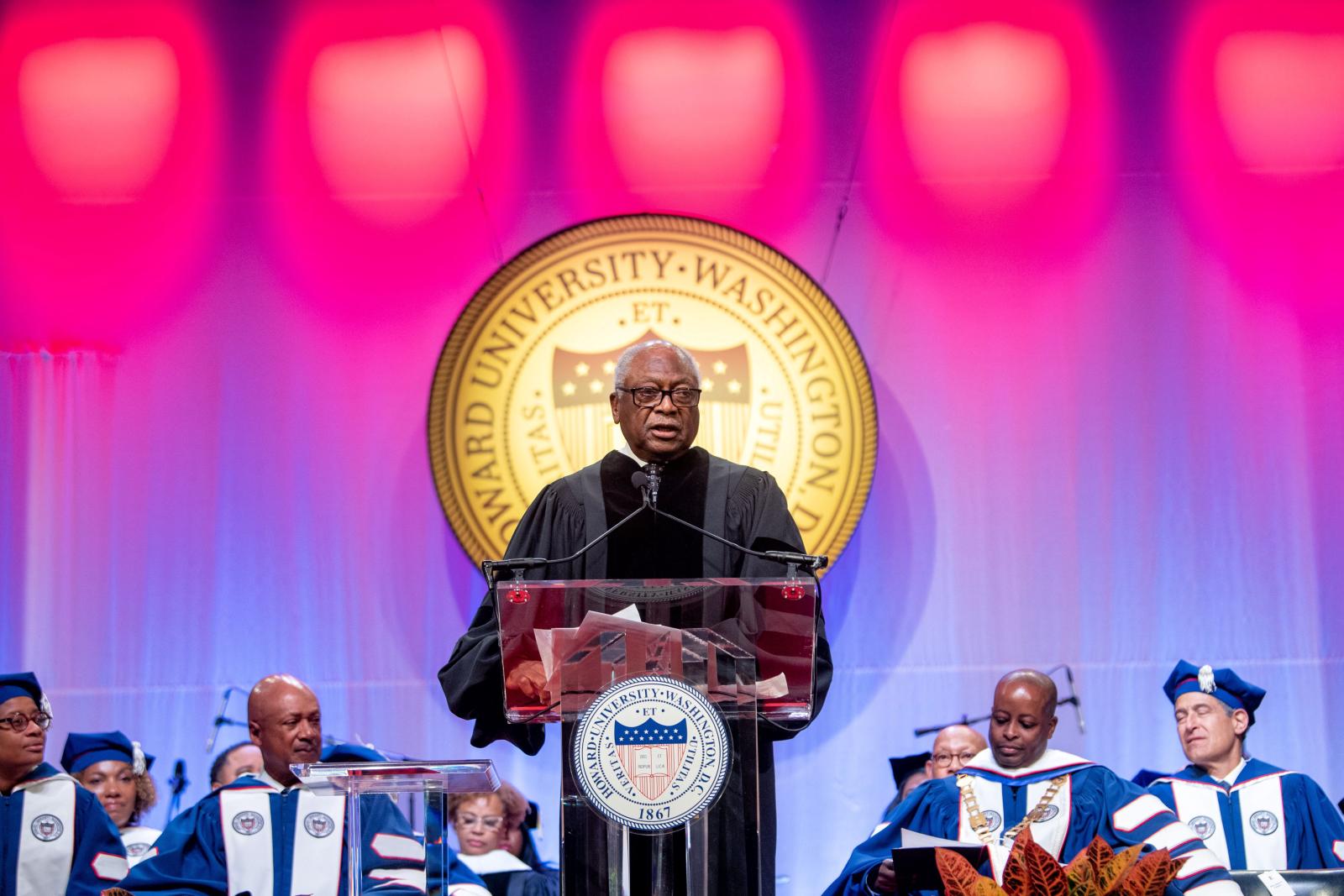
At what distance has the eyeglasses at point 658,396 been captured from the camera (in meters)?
3.40

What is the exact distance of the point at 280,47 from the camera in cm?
643

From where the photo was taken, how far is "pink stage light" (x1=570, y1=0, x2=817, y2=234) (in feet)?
20.5

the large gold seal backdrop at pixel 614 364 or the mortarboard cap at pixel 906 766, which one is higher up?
the large gold seal backdrop at pixel 614 364

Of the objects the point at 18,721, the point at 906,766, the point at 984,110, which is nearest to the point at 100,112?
the point at 18,721

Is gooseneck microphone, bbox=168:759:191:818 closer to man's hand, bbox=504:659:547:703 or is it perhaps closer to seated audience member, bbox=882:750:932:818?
seated audience member, bbox=882:750:932:818

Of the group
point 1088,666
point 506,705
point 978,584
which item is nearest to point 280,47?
point 978,584

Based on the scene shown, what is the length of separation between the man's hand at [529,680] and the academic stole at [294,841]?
2695mm

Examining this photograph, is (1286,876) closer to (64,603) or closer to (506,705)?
(506,705)

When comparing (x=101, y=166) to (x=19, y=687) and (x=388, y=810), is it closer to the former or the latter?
(x=19, y=687)

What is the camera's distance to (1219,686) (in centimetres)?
573

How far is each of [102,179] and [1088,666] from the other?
13.7 ft

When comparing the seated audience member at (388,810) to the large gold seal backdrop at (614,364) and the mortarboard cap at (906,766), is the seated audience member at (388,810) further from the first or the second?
the mortarboard cap at (906,766)

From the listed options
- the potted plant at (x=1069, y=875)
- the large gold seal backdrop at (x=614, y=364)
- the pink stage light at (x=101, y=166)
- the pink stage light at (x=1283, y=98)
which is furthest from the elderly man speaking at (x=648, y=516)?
the pink stage light at (x=1283, y=98)

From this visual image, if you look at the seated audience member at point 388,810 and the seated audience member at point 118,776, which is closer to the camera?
the seated audience member at point 388,810
